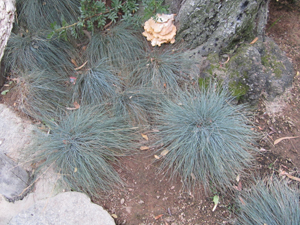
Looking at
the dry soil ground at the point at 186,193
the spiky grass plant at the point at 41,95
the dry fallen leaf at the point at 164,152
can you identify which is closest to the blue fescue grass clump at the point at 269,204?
the dry soil ground at the point at 186,193

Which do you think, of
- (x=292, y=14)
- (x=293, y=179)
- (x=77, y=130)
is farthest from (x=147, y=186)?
(x=292, y=14)

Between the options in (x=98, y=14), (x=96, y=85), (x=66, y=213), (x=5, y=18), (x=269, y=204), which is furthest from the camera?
(x=98, y=14)

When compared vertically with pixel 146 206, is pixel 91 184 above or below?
above

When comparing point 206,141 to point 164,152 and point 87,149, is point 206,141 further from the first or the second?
point 87,149

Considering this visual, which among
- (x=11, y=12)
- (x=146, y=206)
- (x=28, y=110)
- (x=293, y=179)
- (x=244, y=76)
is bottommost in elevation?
(x=293, y=179)

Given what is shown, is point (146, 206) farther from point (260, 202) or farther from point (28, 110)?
point (28, 110)

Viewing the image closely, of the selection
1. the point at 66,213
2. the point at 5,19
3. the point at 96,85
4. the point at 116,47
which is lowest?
the point at 66,213

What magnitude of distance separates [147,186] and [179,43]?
5.84 ft

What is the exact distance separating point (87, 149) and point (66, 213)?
1.95 ft

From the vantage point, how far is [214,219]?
1.97m

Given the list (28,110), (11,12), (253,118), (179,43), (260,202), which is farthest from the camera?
(179,43)

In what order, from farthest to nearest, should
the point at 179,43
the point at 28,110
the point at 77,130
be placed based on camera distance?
the point at 179,43, the point at 28,110, the point at 77,130

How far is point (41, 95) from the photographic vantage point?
8.82 feet

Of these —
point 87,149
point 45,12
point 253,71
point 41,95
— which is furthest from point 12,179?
point 253,71
